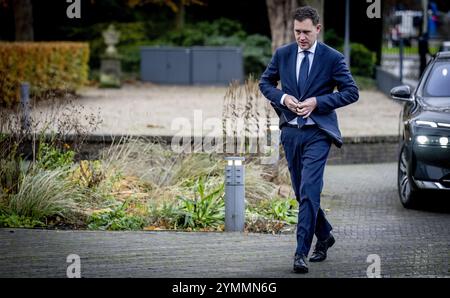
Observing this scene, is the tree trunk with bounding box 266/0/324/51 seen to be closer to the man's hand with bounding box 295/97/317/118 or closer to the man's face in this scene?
the man's face

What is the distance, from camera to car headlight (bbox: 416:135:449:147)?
11.4 meters

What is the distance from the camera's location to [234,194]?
10.2 meters

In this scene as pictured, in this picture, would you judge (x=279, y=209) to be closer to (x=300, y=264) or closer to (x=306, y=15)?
(x=300, y=264)

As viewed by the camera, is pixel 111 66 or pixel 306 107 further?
pixel 111 66

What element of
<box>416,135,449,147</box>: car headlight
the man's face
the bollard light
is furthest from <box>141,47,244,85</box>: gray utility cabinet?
the man's face

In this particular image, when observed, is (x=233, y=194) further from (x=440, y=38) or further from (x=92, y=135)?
(x=440, y=38)

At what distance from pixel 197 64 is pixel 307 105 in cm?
2570

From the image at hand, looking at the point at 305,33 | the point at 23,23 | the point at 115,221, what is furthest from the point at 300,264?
the point at 23,23

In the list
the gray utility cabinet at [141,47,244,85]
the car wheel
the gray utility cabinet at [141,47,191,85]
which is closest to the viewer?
the car wheel

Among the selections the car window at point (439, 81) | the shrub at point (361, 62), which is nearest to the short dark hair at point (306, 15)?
the car window at point (439, 81)

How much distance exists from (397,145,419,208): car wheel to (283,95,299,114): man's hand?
149 inches

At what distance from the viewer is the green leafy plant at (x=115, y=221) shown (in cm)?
1046

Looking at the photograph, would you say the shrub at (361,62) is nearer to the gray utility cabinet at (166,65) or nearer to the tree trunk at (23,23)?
the gray utility cabinet at (166,65)

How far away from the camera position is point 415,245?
9.69 metres
